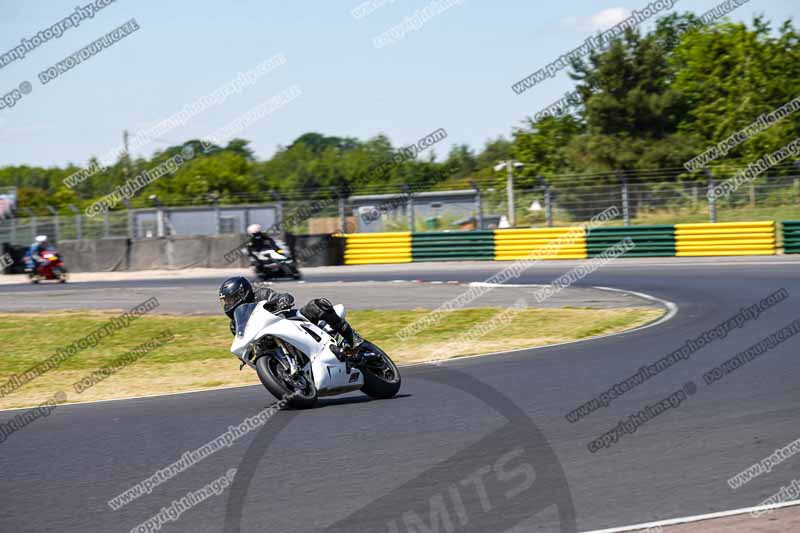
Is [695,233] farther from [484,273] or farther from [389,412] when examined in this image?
[389,412]

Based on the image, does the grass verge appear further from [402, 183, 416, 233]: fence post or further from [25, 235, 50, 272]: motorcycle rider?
[402, 183, 416, 233]: fence post

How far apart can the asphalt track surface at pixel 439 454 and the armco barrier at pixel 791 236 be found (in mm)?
16599

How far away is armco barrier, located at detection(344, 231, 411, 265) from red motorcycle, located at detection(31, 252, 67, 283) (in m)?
8.28

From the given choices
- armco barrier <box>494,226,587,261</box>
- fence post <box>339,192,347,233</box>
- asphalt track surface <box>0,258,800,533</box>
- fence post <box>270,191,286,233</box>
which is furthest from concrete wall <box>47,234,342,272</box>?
asphalt track surface <box>0,258,800,533</box>

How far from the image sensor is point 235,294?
8.52 metres

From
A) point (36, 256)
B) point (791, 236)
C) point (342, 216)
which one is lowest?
point (791, 236)

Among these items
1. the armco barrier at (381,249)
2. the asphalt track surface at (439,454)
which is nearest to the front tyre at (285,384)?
the asphalt track surface at (439,454)

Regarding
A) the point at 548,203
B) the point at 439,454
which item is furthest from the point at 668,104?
the point at 439,454

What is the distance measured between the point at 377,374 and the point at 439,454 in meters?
2.47

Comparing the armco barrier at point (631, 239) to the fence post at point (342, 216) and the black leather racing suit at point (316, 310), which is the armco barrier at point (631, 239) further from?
the black leather racing suit at point (316, 310)

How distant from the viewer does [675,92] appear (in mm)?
57688

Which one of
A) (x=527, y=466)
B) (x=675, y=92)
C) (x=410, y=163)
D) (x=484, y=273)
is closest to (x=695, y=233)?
(x=484, y=273)

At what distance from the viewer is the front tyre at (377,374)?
8945mm

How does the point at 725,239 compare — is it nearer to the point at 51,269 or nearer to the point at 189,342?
the point at 189,342
